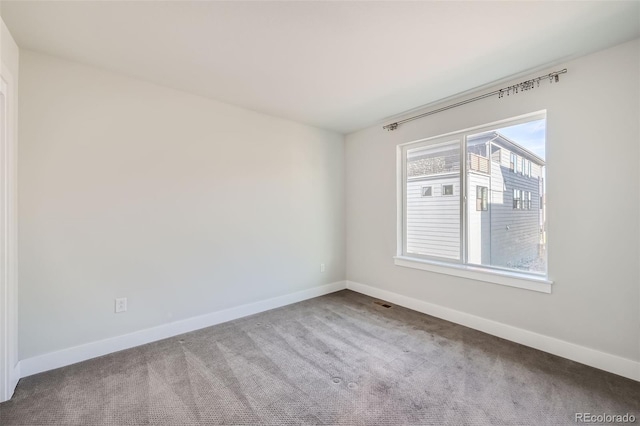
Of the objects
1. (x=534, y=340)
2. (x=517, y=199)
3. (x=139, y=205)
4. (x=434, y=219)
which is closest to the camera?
(x=534, y=340)

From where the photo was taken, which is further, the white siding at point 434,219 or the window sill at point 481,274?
the white siding at point 434,219

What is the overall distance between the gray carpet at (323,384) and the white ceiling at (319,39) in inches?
99.5

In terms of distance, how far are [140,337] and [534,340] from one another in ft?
12.0

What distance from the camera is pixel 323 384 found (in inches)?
76.2

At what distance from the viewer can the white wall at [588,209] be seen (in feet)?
6.49

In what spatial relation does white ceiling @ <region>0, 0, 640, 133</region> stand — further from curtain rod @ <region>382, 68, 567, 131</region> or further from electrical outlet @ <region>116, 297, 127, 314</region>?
electrical outlet @ <region>116, 297, 127, 314</region>

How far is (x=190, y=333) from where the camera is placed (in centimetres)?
272

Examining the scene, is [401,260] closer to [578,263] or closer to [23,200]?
[578,263]

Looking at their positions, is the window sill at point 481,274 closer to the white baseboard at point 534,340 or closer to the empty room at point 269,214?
the empty room at point 269,214

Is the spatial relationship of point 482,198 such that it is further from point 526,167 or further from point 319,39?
point 319,39

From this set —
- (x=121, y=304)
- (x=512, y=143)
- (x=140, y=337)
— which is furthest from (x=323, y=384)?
(x=512, y=143)

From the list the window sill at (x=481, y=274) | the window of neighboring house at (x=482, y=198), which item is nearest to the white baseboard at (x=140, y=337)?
the window sill at (x=481, y=274)

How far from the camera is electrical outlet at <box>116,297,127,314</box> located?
240cm

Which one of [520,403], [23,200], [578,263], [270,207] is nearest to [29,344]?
[23,200]
